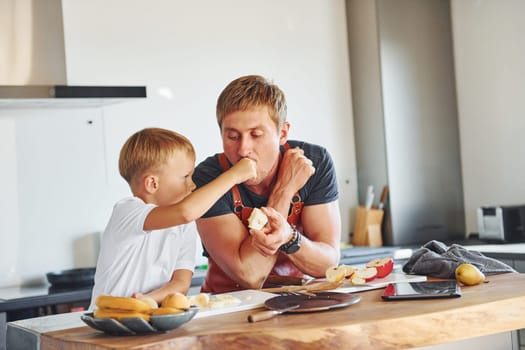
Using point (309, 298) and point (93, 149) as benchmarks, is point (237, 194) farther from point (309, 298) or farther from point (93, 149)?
point (93, 149)

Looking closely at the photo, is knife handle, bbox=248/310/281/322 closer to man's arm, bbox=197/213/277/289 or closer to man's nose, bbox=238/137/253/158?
man's arm, bbox=197/213/277/289

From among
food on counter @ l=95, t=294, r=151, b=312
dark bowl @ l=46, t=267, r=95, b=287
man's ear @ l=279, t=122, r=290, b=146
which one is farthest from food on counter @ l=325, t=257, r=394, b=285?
dark bowl @ l=46, t=267, r=95, b=287

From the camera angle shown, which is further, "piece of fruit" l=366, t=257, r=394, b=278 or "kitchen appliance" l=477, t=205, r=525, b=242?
"kitchen appliance" l=477, t=205, r=525, b=242

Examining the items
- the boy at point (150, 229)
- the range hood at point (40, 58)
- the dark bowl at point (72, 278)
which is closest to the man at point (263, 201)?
the boy at point (150, 229)

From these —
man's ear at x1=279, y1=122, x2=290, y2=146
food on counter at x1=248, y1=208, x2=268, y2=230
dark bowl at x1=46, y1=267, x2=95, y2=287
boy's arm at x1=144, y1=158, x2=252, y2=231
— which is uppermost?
man's ear at x1=279, y1=122, x2=290, y2=146

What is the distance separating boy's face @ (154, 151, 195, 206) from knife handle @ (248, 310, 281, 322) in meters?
0.54

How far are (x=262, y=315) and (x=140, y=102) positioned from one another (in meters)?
2.48

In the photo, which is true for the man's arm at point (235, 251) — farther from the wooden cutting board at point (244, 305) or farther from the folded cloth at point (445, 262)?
the folded cloth at point (445, 262)

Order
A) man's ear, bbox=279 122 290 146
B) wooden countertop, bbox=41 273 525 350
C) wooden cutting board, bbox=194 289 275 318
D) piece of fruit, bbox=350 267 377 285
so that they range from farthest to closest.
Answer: man's ear, bbox=279 122 290 146, piece of fruit, bbox=350 267 377 285, wooden cutting board, bbox=194 289 275 318, wooden countertop, bbox=41 273 525 350

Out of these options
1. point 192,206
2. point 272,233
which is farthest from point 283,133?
point 192,206

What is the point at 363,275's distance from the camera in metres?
2.12

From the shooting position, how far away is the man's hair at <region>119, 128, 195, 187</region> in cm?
213

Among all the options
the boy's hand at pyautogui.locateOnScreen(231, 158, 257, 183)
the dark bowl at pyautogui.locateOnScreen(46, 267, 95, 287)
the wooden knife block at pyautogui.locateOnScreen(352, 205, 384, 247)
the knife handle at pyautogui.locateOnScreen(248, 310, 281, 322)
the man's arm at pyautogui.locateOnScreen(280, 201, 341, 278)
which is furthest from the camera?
the wooden knife block at pyautogui.locateOnScreen(352, 205, 384, 247)

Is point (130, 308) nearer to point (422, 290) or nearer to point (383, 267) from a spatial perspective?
point (422, 290)
